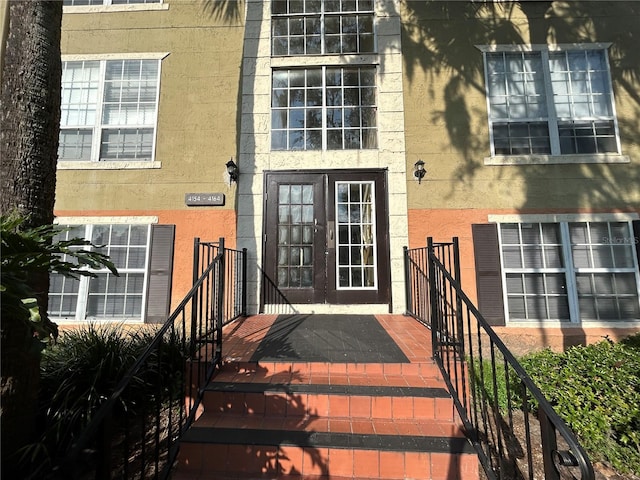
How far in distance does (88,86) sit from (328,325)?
6.33 m

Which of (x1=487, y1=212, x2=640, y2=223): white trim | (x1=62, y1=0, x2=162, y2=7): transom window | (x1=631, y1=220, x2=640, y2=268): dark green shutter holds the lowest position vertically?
(x1=631, y1=220, x2=640, y2=268): dark green shutter

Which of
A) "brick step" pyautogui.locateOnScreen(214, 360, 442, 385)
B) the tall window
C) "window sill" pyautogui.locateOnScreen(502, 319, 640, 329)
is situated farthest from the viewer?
the tall window

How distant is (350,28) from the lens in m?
6.01

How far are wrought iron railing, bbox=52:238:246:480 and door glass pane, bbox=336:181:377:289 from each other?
2508 millimetres

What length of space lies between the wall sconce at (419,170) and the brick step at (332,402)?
3773mm

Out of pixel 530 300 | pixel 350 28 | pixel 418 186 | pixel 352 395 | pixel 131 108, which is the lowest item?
pixel 352 395

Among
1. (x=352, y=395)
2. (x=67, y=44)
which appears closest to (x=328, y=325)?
(x=352, y=395)

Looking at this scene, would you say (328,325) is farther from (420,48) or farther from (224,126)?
(420,48)

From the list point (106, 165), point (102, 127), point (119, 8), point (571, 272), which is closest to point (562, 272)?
point (571, 272)

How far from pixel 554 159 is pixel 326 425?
579 cm

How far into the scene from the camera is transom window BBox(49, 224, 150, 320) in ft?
17.7

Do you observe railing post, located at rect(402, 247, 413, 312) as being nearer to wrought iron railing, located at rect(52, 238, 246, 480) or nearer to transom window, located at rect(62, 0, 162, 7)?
wrought iron railing, located at rect(52, 238, 246, 480)

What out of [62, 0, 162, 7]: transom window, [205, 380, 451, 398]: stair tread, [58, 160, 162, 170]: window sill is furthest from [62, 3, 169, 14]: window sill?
[205, 380, 451, 398]: stair tread

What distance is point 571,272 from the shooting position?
520cm
